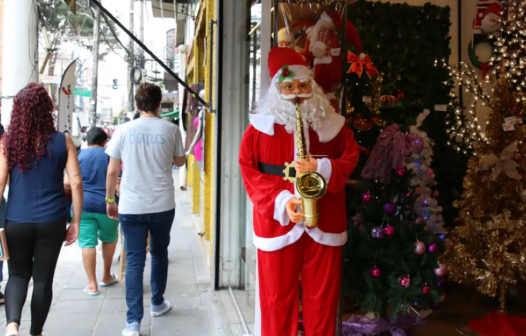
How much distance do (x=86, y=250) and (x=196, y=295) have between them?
113cm

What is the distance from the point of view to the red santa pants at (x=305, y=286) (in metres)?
2.75

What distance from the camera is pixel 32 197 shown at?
10.7 feet

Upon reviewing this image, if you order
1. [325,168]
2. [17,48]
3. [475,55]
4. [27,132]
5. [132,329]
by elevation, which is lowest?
[132,329]

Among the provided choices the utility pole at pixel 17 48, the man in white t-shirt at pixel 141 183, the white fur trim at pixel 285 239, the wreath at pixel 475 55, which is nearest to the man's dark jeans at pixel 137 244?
the man in white t-shirt at pixel 141 183

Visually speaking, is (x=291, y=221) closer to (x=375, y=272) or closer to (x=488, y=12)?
(x=375, y=272)

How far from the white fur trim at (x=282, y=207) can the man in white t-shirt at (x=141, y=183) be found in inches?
54.1

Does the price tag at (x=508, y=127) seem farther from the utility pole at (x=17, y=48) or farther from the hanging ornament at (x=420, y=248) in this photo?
the utility pole at (x=17, y=48)

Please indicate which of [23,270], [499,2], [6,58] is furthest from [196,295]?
[499,2]

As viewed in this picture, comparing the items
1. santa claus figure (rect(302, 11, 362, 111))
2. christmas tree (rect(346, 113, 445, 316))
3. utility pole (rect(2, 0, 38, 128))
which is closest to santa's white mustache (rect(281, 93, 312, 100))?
santa claus figure (rect(302, 11, 362, 111))

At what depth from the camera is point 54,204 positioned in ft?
10.9

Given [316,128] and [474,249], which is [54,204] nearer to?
[316,128]

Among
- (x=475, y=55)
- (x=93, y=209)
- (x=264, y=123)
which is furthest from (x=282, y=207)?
(x=475, y=55)

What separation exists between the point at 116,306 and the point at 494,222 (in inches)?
131

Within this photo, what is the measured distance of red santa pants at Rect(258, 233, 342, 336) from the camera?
2.75 metres
